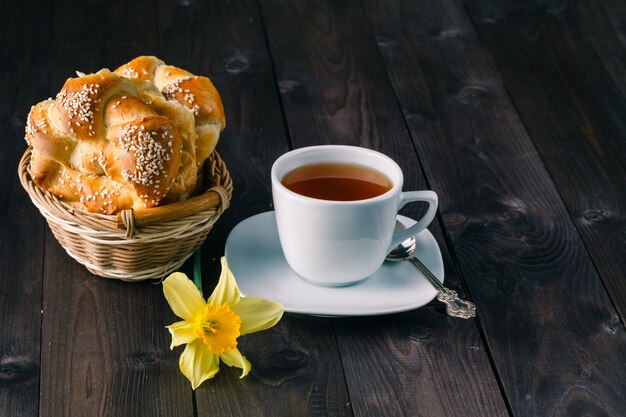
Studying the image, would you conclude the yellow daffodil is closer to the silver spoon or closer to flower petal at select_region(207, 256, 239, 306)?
flower petal at select_region(207, 256, 239, 306)

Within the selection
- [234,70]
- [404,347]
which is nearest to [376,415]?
[404,347]

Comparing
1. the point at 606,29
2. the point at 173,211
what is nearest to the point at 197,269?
the point at 173,211

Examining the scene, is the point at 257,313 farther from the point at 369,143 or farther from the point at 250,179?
the point at 369,143

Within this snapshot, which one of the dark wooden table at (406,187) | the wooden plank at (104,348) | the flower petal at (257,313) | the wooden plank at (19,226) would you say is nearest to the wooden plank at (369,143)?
the dark wooden table at (406,187)

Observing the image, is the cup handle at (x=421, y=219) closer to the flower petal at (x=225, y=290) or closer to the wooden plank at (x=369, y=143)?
the wooden plank at (x=369, y=143)

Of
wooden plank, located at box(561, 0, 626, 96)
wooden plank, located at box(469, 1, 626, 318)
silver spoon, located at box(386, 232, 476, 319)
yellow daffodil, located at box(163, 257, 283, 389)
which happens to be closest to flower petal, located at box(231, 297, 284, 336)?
yellow daffodil, located at box(163, 257, 283, 389)

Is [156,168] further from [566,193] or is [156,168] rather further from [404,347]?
[566,193]

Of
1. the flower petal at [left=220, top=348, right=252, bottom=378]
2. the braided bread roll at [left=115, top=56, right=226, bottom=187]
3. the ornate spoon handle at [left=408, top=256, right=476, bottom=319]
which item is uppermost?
the braided bread roll at [left=115, top=56, right=226, bottom=187]
